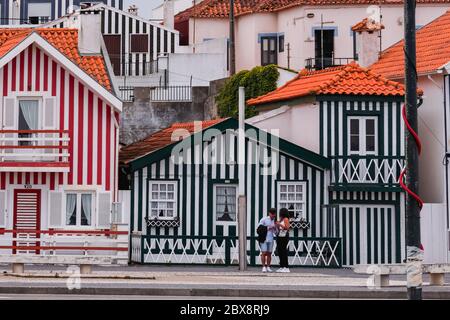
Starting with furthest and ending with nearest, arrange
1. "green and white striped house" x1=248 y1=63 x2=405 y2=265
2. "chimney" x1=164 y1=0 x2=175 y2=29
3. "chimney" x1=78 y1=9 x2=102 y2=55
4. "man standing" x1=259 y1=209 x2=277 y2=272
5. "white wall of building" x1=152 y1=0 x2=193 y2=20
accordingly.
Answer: "white wall of building" x1=152 y1=0 x2=193 y2=20 → "chimney" x1=164 y1=0 x2=175 y2=29 → "chimney" x1=78 y1=9 x2=102 y2=55 → "green and white striped house" x1=248 y1=63 x2=405 y2=265 → "man standing" x1=259 y1=209 x2=277 y2=272

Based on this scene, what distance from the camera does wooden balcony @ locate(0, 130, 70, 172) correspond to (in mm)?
39188

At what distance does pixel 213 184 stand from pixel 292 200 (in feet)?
8.21

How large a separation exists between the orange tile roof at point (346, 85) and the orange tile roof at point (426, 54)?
6.32ft

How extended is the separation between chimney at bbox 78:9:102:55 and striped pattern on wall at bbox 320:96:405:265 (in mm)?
7294

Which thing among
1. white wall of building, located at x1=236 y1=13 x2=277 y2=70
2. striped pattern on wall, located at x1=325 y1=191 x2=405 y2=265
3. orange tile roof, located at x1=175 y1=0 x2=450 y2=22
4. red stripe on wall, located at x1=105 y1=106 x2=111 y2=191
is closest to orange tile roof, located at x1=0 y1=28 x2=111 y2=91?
red stripe on wall, located at x1=105 y1=106 x2=111 y2=191

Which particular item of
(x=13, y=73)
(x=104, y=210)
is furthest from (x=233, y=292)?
(x=13, y=73)

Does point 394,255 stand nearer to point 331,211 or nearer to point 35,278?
point 331,211

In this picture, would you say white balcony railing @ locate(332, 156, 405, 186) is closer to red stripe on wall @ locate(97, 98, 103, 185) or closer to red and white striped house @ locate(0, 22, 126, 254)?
red and white striped house @ locate(0, 22, 126, 254)

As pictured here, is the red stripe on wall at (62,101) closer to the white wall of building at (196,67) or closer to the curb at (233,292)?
the curb at (233,292)

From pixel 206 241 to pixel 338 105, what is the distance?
6.05m

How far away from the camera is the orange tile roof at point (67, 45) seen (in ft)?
135

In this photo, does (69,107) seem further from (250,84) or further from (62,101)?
(250,84)

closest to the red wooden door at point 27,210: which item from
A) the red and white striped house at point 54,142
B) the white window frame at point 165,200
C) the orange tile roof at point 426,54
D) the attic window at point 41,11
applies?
the red and white striped house at point 54,142

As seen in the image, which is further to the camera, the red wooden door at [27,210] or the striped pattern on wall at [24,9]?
the striped pattern on wall at [24,9]
